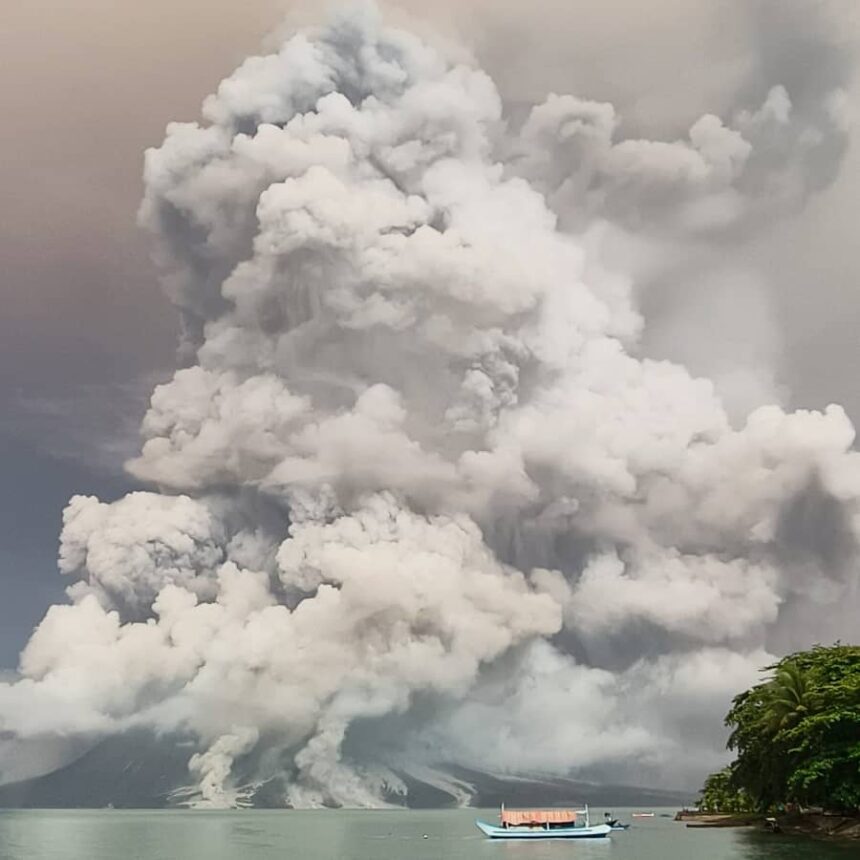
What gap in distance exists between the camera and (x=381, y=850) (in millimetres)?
135875

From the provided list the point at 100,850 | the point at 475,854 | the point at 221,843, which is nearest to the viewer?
the point at 475,854

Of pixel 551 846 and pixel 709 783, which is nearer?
pixel 551 846

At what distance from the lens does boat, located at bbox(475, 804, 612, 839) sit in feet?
509

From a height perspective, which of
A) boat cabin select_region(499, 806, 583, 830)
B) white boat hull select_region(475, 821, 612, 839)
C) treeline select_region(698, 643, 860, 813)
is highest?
treeline select_region(698, 643, 860, 813)

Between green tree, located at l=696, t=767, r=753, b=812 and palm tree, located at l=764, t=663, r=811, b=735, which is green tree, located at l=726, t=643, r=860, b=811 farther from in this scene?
green tree, located at l=696, t=767, r=753, b=812

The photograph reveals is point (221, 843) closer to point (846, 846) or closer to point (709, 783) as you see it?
point (709, 783)

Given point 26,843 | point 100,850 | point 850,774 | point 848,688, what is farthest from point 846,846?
point 26,843

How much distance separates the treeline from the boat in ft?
135

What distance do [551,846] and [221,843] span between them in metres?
57.1

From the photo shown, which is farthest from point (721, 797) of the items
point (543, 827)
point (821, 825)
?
point (821, 825)

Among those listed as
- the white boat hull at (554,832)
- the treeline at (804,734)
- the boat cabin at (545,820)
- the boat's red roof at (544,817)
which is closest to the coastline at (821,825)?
the treeline at (804,734)

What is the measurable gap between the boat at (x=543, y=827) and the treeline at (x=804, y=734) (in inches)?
1623

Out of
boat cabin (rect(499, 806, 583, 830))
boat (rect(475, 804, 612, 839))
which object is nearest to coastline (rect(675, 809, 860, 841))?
boat (rect(475, 804, 612, 839))

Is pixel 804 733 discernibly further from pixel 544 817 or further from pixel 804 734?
pixel 544 817
